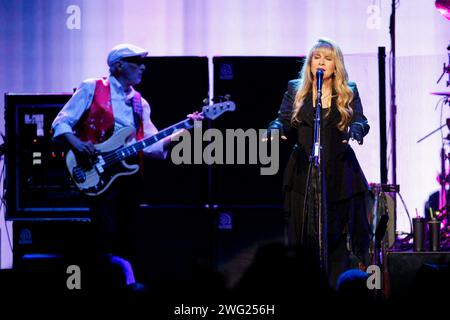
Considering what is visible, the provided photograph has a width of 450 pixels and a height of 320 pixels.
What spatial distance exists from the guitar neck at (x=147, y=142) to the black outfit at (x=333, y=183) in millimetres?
763

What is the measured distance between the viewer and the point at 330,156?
501cm

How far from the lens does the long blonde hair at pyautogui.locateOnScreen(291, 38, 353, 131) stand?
489 cm

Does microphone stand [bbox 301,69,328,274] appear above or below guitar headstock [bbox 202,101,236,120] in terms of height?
below

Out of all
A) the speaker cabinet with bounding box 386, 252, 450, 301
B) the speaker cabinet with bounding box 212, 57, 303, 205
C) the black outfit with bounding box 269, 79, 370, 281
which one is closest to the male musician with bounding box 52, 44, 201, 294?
the speaker cabinet with bounding box 212, 57, 303, 205

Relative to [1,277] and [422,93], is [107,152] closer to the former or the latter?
[1,277]

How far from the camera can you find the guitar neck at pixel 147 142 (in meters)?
5.20

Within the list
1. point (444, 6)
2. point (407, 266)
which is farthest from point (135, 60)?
point (444, 6)

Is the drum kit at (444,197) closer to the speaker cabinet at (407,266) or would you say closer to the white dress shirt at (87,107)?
the speaker cabinet at (407,266)

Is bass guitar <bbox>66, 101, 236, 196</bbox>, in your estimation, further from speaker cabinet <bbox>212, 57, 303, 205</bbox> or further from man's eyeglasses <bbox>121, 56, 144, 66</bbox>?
speaker cabinet <bbox>212, 57, 303, 205</bbox>

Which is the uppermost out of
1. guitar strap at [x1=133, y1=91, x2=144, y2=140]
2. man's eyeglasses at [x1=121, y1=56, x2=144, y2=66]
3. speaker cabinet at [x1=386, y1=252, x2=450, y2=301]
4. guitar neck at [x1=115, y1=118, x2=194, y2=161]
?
man's eyeglasses at [x1=121, y1=56, x2=144, y2=66]

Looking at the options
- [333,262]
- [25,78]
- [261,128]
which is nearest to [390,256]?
[333,262]

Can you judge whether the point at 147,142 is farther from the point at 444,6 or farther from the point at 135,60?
the point at 444,6

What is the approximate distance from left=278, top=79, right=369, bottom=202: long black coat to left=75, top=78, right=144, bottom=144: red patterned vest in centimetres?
112

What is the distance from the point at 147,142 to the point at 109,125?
0.92ft
